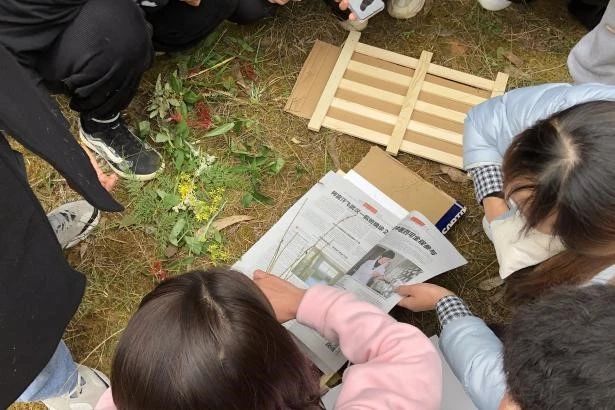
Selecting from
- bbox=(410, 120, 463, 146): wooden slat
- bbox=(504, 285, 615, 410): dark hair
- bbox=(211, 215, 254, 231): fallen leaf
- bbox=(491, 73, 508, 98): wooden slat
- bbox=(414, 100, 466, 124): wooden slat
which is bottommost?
bbox=(211, 215, 254, 231): fallen leaf

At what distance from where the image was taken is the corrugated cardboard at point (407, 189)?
71.0 inches

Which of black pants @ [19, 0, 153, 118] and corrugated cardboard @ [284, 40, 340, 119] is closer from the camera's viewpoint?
black pants @ [19, 0, 153, 118]

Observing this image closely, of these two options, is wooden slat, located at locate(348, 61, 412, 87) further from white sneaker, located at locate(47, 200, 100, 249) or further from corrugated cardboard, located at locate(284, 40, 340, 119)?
A: white sneaker, located at locate(47, 200, 100, 249)

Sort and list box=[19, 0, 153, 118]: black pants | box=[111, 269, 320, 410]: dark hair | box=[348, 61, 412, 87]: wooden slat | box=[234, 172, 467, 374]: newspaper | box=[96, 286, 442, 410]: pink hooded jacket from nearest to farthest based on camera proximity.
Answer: box=[111, 269, 320, 410]: dark hair < box=[96, 286, 442, 410]: pink hooded jacket < box=[19, 0, 153, 118]: black pants < box=[234, 172, 467, 374]: newspaper < box=[348, 61, 412, 87]: wooden slat

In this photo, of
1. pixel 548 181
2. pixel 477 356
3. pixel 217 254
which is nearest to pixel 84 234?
pixel 217 254

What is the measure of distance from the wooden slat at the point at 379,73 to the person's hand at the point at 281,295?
812mm

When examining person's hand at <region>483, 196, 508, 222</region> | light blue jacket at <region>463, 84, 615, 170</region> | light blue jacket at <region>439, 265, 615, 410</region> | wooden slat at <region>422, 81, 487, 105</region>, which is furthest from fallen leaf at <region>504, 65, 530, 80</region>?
light blue jacket at <region>439, 265, 615, 410</region>

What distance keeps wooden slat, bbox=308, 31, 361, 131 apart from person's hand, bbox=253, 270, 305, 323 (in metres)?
0.61

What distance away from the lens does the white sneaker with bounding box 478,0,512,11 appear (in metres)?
2.06

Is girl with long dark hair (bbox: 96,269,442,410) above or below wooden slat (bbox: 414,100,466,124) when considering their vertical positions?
above

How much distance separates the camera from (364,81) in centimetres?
199

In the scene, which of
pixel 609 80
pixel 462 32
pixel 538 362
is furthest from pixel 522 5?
pixel 538 362

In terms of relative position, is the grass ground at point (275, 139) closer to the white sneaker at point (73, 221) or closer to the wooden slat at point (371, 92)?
the white sneaker at point (73, 221)

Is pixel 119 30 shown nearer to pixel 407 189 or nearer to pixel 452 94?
pixel 407 189
